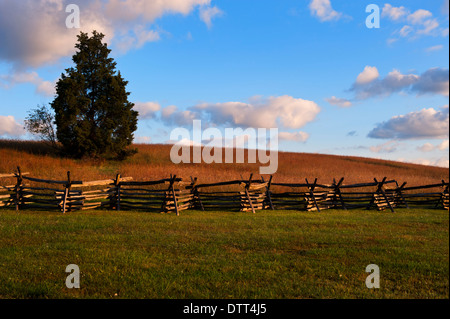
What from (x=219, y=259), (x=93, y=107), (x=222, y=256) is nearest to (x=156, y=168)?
(x=93, y=107)

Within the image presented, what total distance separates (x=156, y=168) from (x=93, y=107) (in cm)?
1066

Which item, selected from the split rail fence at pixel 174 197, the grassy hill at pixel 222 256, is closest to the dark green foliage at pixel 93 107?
the split rail fence at pixel 174 197

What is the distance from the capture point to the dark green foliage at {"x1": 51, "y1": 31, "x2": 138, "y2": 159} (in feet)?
104

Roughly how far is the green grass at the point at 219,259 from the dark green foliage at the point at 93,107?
21450 mm

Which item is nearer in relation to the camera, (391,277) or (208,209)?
(391,277)

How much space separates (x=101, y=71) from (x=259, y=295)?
3286 centimetres

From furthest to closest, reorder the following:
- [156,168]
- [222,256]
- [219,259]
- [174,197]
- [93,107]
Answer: [93,107], [156,168], [174,197], [222,256], [219,259]

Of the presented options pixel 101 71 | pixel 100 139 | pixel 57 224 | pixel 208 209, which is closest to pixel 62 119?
pixel 100 139

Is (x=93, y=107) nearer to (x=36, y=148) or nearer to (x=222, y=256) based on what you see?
(x=36, y=148)

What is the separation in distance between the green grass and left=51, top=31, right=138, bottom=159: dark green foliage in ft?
70.4

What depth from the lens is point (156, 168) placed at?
27656 millimetres

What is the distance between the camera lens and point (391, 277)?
608cm

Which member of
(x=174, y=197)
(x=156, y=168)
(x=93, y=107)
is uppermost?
(x=93, y=107)
